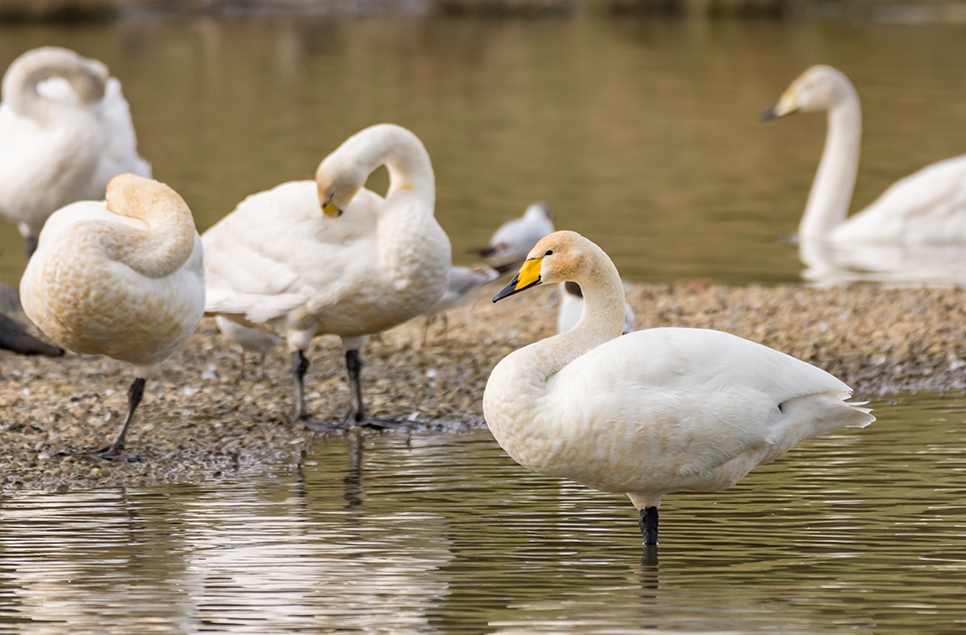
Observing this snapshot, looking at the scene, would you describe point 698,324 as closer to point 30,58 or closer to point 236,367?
point 236,367

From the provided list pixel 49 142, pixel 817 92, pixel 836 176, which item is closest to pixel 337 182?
pixel 49 142

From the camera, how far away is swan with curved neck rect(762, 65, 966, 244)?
1367 cm

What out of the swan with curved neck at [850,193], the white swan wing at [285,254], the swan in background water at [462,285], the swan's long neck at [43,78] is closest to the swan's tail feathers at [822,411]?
the white swan wing at [285,254]

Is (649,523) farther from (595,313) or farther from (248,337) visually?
(248,337)

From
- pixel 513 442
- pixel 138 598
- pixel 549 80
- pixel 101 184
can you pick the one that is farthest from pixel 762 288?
pixel 549 80

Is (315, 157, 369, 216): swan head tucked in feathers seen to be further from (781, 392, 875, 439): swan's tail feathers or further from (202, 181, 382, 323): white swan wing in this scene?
(781, 392, 875, 439): swan's tail feathers

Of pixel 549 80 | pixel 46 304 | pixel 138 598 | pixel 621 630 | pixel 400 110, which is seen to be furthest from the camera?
pixel 549 80

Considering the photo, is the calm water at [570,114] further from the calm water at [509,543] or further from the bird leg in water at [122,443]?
the bird leg in water at [122,443]

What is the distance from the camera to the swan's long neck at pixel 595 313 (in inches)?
215

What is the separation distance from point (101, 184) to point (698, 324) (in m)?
4.44

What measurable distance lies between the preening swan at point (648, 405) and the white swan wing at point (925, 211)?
8.63 meters

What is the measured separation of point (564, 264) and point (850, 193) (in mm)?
9600

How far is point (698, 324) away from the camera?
9516 mm

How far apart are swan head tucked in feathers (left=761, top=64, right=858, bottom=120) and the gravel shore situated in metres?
4.23
